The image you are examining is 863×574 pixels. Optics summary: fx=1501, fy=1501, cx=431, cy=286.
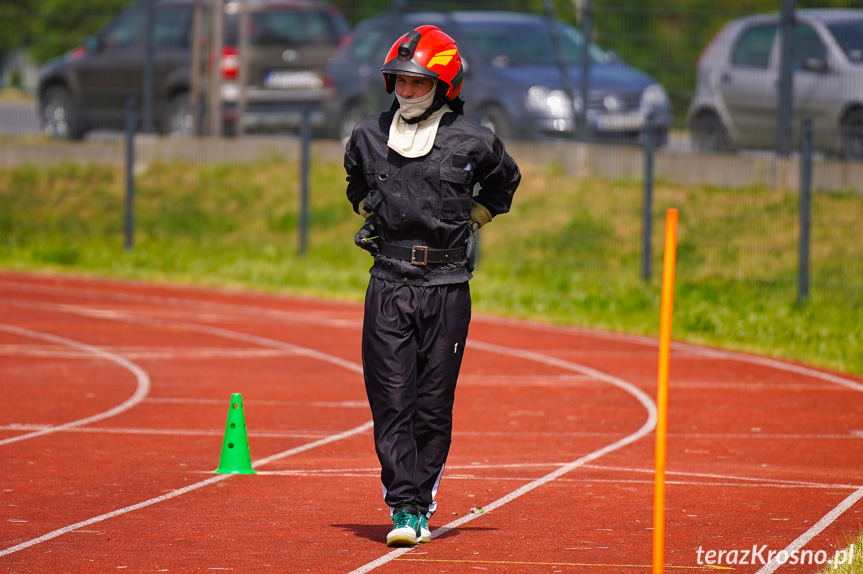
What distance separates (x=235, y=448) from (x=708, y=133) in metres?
12.8

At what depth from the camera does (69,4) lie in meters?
26.7

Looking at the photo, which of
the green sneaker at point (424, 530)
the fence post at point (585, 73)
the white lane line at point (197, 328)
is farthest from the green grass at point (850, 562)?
the fence post at point (585, 73)

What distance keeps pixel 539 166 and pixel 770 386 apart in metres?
9.27

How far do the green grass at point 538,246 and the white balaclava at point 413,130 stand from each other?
7.52 m

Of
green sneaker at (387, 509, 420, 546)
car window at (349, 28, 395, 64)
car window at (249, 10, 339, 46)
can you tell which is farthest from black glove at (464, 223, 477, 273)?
car window at (249, 10, 339, 46)

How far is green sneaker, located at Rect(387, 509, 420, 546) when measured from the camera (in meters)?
6.36

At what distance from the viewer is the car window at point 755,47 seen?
63.6ft

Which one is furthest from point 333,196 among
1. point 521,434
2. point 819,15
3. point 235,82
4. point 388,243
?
point 388,243

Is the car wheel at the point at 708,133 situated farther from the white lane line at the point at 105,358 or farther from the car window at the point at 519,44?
the white lane line at the point at 105,358

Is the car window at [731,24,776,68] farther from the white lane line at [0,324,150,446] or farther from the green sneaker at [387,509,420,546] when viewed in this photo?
the green sneaker at [387,509,420,546]

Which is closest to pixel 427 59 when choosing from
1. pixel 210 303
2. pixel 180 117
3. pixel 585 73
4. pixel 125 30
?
pixel 210 303

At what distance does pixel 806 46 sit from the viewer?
1891 cm

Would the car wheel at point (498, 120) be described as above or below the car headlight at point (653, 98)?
below

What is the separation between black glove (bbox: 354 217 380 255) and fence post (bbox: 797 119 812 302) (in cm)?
1062
